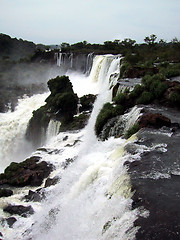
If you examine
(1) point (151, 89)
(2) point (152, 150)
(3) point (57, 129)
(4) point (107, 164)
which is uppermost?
(1) point (151, 89)

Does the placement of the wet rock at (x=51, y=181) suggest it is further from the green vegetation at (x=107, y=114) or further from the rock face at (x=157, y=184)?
the green vegetation at (x=107, y=114)

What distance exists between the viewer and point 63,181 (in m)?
9.63

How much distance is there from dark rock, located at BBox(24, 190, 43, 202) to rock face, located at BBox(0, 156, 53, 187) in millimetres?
1150

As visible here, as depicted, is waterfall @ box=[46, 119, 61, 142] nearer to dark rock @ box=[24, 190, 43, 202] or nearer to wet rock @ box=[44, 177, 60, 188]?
wet rock @ box=[44, 177, 60, 188]

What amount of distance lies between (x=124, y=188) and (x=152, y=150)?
2.26 m

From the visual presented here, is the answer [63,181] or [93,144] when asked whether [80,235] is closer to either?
[63,181]

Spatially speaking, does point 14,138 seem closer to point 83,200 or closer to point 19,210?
point 19,210

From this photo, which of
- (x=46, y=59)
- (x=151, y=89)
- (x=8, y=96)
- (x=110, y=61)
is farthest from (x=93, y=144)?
(x=46, y=59)

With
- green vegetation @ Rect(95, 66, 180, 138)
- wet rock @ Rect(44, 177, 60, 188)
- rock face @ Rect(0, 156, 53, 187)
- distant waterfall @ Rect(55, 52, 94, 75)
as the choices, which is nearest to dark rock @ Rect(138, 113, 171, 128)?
green vegetation @ Rect(95, 66, 180, 138)

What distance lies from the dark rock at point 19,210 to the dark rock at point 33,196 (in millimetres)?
460

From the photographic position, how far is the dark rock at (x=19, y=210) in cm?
857

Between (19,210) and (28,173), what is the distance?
276 centimetres

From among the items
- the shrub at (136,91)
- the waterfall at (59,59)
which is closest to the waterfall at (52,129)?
the shrub at (136,91)

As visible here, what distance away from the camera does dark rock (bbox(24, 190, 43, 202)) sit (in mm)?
9139
